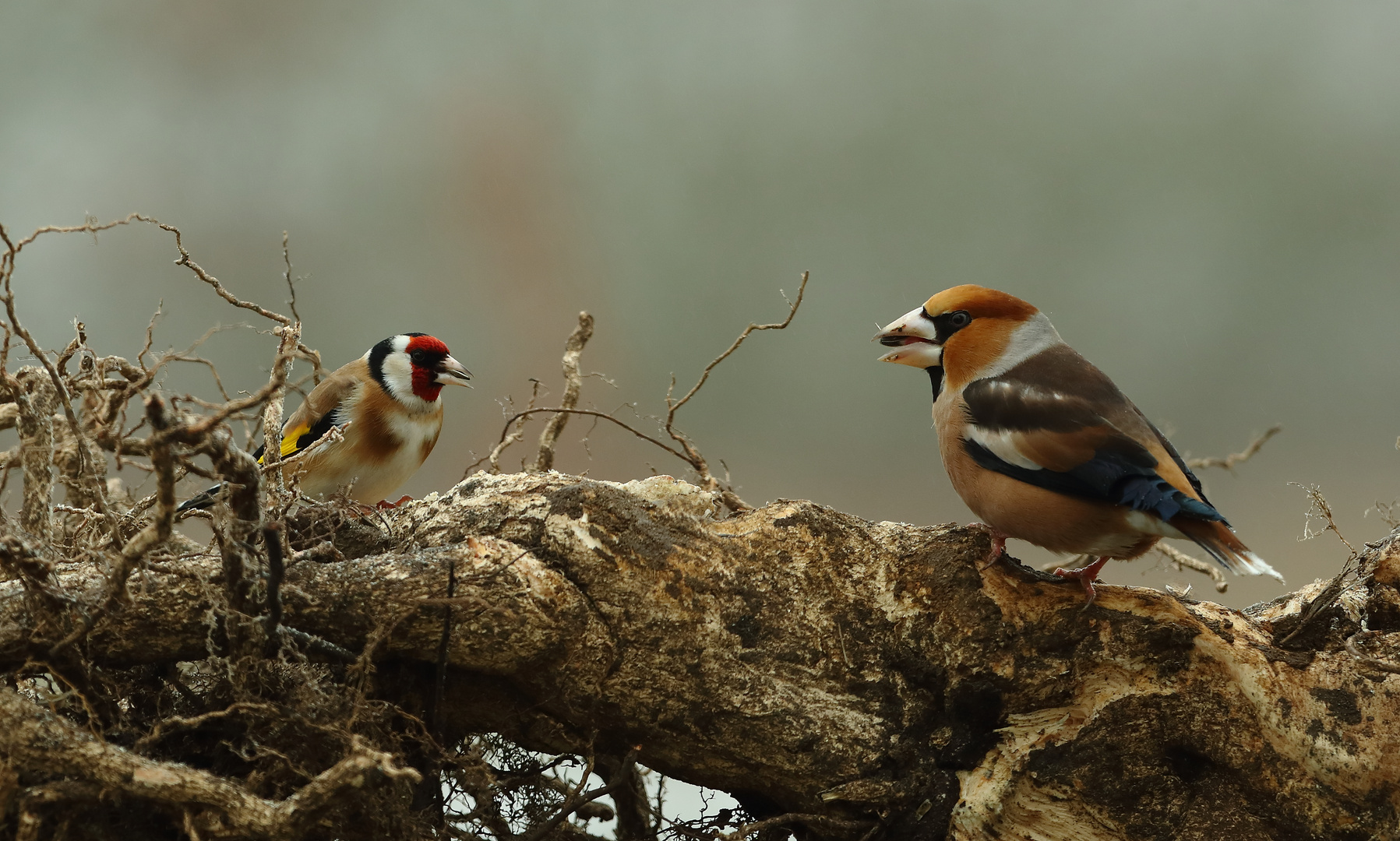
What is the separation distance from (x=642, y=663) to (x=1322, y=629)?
4.73 ft

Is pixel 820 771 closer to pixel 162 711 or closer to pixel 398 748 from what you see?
pixel 398 748

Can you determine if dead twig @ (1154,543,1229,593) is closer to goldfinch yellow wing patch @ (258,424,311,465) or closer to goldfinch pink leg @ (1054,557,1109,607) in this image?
goldfinch pink leg @ (1054,557,1109,607)

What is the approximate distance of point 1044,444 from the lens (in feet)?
7.58

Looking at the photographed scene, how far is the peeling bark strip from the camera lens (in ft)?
6.91

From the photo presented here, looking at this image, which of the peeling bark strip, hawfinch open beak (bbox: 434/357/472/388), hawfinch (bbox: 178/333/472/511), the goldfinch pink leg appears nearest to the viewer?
the peeling bark strip

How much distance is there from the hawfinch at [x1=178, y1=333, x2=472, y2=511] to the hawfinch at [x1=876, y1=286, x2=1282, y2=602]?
1.54 m

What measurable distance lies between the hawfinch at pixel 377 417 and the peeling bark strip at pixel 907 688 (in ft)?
3.70

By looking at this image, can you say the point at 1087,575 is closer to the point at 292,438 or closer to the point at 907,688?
the point at 907,688

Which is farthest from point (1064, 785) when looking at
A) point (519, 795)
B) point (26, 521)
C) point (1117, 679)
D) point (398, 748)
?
point (26, 521)

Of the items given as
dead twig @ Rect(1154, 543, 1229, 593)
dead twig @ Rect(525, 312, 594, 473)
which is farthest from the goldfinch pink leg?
dead twig @ Rect(525, 312, 594, 473)

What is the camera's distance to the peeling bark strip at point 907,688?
2.11m

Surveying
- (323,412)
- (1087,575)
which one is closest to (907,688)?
(1087,575)

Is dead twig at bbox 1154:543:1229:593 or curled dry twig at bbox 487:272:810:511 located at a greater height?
curled dry twig at bbox 487:272:810:511

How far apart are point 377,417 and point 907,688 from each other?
189cm
